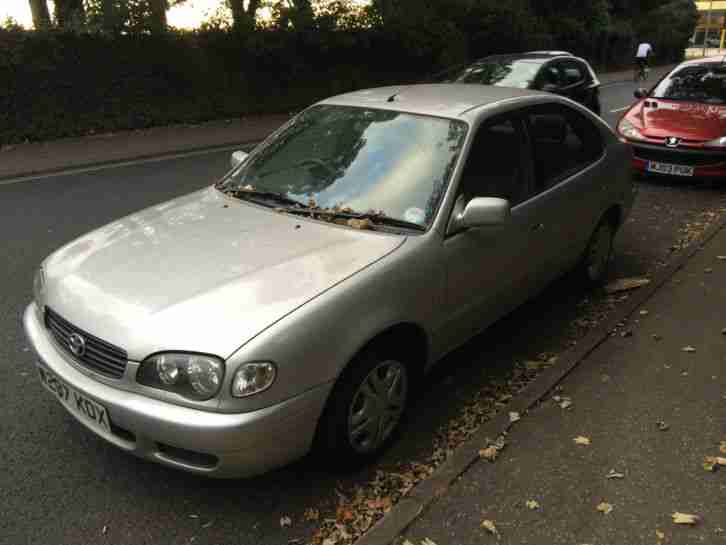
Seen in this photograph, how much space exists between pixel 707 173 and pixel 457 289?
21.8ft

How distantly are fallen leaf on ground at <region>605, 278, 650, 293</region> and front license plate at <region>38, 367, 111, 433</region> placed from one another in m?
4.22

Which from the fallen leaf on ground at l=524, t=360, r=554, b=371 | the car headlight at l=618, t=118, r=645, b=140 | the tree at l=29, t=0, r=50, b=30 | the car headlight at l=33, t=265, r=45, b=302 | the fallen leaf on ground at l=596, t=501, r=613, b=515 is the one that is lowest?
the fallen leaf on ground at l=524, t=360, r=554, b=371

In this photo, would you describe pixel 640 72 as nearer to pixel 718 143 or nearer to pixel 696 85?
pixel 696 85

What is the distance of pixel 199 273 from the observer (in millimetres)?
3111

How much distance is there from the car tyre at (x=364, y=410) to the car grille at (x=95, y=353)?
90 cm

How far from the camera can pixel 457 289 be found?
3.67m

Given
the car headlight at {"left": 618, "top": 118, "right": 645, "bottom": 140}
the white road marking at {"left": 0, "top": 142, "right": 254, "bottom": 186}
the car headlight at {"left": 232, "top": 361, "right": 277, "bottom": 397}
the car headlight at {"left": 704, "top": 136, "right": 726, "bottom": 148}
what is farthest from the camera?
the white road marking at {"left": 0, "top": 142, "right": 254, "bottom": 186}

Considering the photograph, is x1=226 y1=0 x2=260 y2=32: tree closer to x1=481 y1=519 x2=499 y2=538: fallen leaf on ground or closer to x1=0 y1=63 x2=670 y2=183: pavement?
x1=0 y1=63 x2=670 y2=183: pavement

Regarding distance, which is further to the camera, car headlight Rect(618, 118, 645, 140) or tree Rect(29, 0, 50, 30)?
tree Rect(29, 0, 50, 30)

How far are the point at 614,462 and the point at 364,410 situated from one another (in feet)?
4.21

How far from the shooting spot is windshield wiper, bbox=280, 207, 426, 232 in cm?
352

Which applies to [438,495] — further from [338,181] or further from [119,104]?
[119,104]

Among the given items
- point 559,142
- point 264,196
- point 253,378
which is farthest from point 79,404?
point 559,142

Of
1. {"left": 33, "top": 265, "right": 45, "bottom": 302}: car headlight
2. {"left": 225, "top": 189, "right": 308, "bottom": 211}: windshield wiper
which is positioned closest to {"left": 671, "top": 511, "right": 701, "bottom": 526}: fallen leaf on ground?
{"left": 225, "top": 189, "right": 308, "bottom": 211}: windshield wiper
